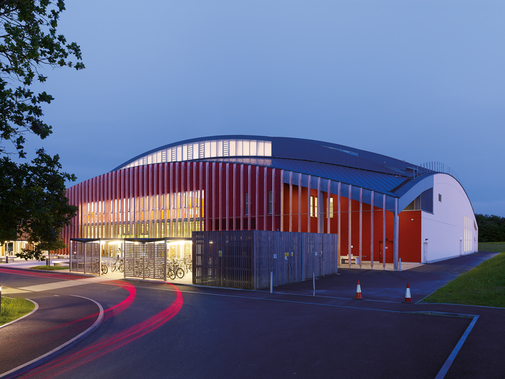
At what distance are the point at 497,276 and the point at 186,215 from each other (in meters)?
32.7

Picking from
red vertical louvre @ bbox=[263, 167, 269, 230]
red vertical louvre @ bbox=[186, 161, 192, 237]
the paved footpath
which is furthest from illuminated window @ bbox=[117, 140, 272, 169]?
the paved footpath

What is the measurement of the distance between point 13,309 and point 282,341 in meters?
10.4

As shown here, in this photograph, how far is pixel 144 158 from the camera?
7356cm

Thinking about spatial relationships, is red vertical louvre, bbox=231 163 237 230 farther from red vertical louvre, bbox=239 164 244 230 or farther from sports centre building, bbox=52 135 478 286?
red vertical louvre, bbox=239 164 244 230

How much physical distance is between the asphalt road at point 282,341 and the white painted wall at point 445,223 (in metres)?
28.3

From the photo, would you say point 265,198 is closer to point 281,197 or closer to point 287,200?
point 281,197

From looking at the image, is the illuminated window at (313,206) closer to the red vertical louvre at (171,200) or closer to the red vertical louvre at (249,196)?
the red vertical louvre at (249,196)

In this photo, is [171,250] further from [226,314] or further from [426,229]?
[426,229]

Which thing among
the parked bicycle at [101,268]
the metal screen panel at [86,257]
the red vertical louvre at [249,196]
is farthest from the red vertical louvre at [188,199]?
the parked bicycle at [101,268]

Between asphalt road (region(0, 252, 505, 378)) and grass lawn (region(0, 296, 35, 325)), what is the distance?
5.25ft

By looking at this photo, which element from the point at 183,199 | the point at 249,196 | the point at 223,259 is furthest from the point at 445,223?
the point at 223,259

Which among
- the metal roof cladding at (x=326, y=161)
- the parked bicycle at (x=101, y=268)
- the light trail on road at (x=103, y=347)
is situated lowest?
the parked bicycle at (x=101, y=268)

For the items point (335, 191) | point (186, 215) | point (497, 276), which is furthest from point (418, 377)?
point (186, 215)

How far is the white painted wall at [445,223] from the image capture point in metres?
41.5
